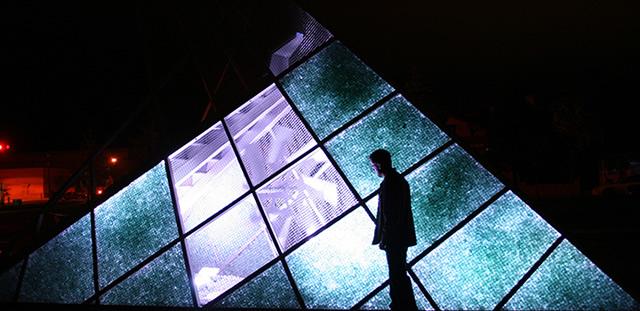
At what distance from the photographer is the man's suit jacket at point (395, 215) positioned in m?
5.86

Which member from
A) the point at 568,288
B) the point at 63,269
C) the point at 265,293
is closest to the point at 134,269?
the point at 63,269

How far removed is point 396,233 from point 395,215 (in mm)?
203

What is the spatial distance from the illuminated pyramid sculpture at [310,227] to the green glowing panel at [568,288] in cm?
1

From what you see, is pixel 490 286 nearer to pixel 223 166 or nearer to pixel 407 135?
pixel 407 135

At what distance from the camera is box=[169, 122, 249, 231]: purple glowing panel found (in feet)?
24.0

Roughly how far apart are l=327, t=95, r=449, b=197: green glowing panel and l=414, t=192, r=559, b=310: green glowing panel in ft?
3.70

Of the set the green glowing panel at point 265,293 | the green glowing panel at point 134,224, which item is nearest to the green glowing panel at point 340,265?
the green glowing panel at point 265,293

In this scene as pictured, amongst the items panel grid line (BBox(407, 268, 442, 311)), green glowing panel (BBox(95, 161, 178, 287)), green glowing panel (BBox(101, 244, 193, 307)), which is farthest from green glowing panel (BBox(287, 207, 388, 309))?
green glowing panel (BBox(95, 161, 178, 287))

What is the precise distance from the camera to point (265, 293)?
6539 mm

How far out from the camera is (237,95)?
7.72m

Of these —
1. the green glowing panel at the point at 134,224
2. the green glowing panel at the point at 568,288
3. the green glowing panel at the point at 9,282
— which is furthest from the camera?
the green glowing panel at the point at 9,282

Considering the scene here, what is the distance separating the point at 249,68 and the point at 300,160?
1.98 m

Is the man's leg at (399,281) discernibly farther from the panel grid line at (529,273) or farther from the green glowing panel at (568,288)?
the green glowing panel at (568,288)

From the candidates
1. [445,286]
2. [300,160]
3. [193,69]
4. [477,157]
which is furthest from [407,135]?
[193,69]
